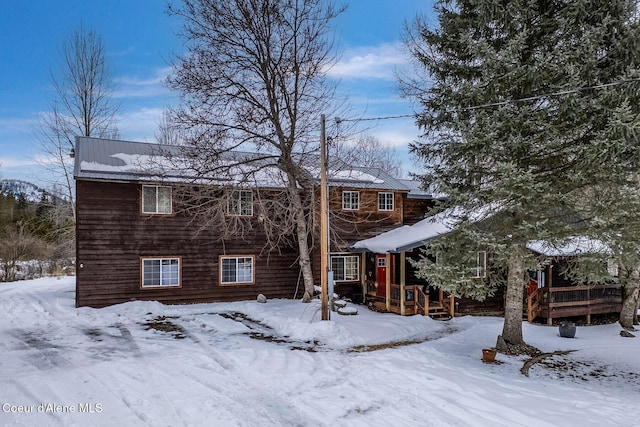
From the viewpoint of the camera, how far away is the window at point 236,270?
54.6ft

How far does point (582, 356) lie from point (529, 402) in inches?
193

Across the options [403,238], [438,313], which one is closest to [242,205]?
[403,238]

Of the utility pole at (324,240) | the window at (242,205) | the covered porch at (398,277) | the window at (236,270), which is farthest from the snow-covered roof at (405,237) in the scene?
the window at (242,205)

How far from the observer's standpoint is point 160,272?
15711mm

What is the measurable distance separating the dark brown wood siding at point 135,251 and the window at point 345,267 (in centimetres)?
280

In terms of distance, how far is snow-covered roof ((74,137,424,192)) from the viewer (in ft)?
47.9

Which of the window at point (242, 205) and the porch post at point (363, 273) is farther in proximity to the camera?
the porch post at point (363, 273)

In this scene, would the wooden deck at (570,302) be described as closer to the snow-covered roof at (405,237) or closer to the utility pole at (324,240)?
the snow-covered roof at (405,237)

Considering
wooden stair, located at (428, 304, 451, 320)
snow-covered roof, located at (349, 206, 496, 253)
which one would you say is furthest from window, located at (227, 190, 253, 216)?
wooden stair, located at (428, 304, 451, 320)

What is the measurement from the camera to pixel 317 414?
231 inches

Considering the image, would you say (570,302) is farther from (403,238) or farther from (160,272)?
(160,272)

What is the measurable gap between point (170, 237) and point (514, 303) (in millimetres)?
12197

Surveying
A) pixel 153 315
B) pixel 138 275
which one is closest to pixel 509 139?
pixel 153 315

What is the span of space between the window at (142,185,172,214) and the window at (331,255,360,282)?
23.7 feet
